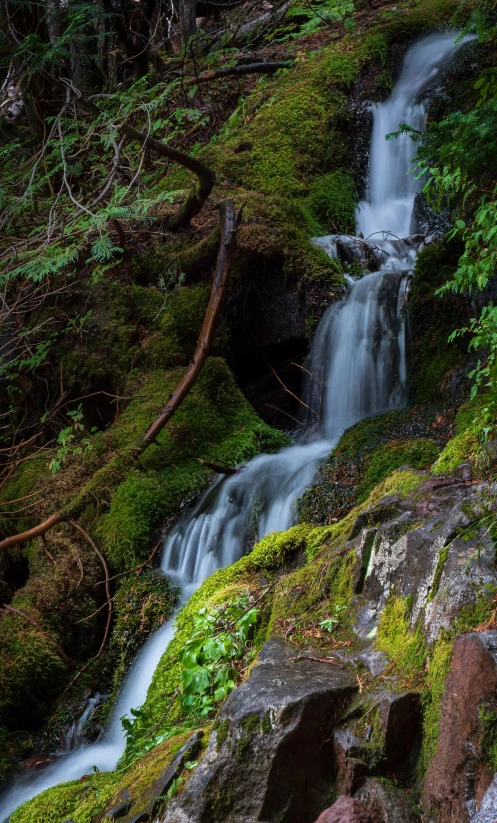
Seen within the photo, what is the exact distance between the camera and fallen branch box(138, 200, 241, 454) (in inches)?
261

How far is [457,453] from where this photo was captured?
11.9 ft

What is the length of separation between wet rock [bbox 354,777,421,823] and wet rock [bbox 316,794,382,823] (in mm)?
30

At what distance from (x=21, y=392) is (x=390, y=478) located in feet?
18.7

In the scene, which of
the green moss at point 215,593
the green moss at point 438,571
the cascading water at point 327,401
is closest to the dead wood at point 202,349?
the cascading water at point 327,401

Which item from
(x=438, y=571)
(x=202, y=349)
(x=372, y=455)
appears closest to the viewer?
(x=438, y=571)

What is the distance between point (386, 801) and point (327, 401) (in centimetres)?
507

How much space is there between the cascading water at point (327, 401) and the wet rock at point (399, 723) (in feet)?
8.82

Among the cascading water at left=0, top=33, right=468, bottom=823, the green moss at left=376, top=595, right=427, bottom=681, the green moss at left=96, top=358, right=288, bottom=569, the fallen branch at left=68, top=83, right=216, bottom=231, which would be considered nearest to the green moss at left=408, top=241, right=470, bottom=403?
the cascading water at left=0, top=33, right=468, bottom=823

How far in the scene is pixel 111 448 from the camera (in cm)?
683

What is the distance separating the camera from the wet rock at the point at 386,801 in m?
2.04

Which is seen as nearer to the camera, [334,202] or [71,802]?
[71,802]

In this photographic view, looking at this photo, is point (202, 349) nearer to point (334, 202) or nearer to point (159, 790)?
point (334, 202)

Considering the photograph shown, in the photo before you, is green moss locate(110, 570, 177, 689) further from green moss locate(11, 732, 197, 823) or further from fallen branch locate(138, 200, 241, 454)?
fallen branch locate(138, 200, 241, 454)

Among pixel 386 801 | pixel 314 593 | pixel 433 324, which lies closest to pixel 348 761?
pixel 386 801
